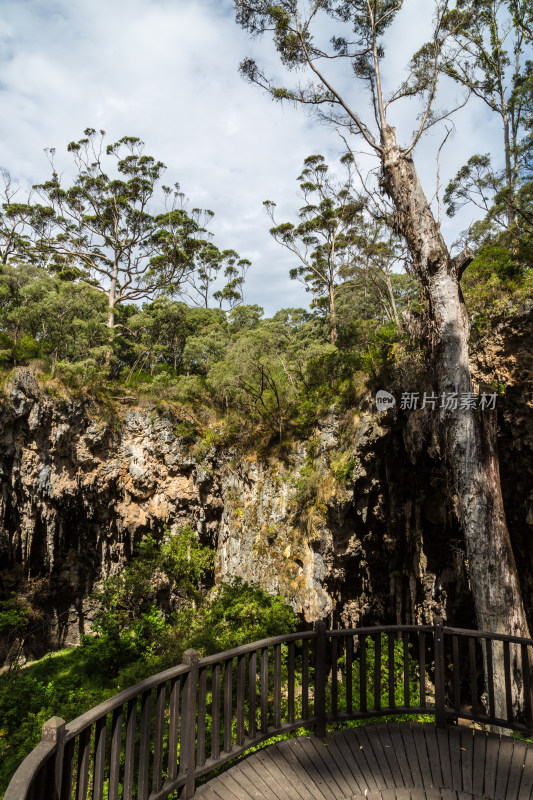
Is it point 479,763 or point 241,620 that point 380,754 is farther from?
point 241,620

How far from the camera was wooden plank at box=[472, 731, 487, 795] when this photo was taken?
7.93 ft

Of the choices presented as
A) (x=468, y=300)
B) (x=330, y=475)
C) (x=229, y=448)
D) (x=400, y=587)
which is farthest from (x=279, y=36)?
(x=400, y=587)

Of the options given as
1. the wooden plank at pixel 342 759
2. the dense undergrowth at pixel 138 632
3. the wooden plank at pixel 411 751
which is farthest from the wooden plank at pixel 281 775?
the dense undergrowth at pixel 138 632

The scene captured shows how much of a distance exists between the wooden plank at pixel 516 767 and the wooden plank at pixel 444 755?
33 cm

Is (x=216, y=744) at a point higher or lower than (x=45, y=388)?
lower

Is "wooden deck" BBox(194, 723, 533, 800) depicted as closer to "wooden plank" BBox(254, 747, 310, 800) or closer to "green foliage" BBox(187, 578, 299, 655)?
"wooden plank" BBox(254, 747, 310, 800)

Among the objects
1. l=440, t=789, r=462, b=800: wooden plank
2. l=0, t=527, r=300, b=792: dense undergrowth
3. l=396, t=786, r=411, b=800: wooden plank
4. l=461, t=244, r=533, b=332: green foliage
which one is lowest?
l=0, t=527, r=300, b=792: dense undergrowth

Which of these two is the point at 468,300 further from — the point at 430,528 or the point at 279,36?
the point at 279,36

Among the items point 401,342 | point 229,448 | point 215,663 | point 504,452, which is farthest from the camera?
point 229,448

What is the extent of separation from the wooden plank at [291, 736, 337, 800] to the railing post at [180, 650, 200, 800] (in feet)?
2.41

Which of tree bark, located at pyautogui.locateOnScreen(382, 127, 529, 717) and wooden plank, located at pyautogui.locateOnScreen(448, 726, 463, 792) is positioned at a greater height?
tree bark, located at pyautogui.locateOnScreen(382, 127, 529, 717)

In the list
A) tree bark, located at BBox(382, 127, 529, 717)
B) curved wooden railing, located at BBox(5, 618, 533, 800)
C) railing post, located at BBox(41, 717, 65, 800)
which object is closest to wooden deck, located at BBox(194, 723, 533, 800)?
curved wooden railing, located at BBox(5, 618, 533, 800)

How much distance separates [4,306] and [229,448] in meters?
8.78

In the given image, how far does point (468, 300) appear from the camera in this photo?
716 centimetres
